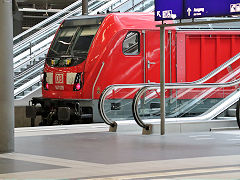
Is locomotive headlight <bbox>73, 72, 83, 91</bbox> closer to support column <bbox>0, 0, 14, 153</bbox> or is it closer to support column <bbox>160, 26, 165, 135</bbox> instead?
support column <bbox>160, 26, 165, 135</bbox>

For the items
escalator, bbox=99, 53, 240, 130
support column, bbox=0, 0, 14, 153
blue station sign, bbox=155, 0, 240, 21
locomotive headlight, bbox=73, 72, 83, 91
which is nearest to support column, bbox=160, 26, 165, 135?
blue station sign, bbox=155, 0, 240, 21

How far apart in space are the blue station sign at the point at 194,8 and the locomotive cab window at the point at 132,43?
408 centimetres

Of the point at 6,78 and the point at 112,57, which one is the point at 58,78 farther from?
the point at 6,78

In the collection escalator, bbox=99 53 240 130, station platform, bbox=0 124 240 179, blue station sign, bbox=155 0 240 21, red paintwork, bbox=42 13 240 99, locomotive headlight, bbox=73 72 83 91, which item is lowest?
station platform, bbox=0 124 240 179

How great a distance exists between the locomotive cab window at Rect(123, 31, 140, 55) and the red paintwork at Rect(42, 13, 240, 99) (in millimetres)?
106

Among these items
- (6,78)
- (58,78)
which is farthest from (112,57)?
(6,78)

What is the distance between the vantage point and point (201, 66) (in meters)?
20.6

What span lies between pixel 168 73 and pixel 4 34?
862cm

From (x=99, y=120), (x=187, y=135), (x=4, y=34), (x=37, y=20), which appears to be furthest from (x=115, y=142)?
(x=37, y=20)

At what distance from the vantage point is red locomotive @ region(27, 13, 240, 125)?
19.2 meters

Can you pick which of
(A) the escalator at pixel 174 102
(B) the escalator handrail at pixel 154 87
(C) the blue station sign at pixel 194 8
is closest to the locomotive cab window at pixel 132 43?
(A) the escalator at pixel 174 102

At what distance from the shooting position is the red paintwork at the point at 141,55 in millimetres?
19234

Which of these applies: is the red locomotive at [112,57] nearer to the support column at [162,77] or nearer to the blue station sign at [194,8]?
the support column at [162,77]

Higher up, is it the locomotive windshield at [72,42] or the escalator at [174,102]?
the locomotive windshield at [72,42]
